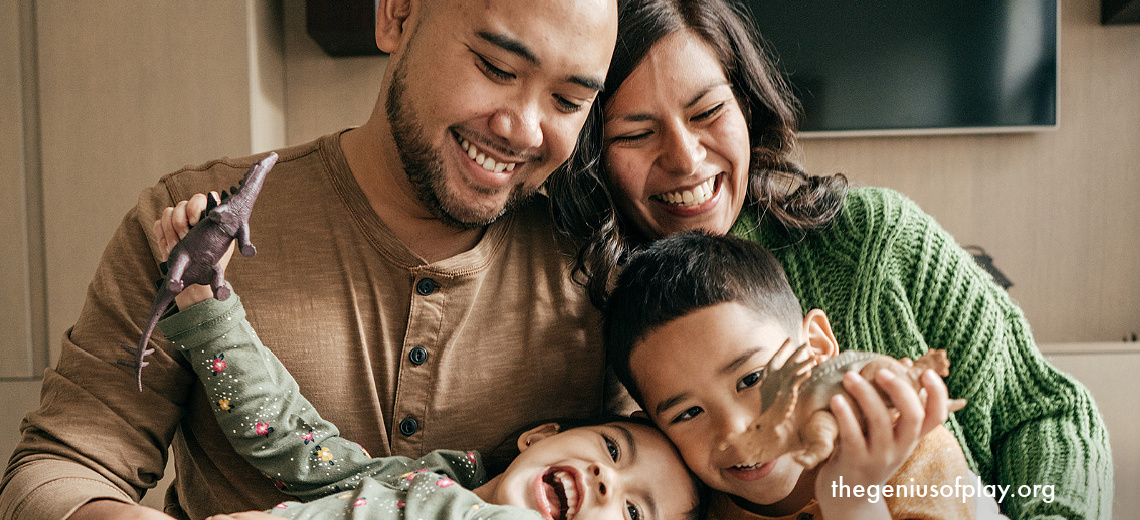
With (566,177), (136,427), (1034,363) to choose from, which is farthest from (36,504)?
(1034,363)

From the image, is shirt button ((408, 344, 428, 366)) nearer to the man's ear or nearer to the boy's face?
the boy's face

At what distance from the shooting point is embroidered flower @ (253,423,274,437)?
1053 millimetres

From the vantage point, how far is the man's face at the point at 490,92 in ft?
3.72

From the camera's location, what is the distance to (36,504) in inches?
38.9

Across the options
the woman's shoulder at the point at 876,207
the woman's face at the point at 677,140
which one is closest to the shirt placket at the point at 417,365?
the woman's face at the point at 677,140

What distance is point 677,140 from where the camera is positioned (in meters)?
1.40

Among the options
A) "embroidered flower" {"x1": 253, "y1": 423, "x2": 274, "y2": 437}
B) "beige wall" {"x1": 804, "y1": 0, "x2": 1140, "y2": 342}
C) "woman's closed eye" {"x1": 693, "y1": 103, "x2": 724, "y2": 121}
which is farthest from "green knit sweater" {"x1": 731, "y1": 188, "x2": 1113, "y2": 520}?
"beige wall" {"x1": 804, "y1": 0, "x2": 1140, "y2": 342}

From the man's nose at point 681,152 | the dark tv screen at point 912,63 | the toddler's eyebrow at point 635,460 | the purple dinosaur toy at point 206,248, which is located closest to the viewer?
the purple dinosaur toy at point 206,248

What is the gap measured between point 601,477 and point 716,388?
19 centimetres

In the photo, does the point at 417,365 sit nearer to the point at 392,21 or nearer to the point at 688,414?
the point at 688,414

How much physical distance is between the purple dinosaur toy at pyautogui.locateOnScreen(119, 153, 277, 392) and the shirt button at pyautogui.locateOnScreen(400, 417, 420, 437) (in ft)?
1.35

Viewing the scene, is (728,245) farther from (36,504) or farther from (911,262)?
(36,504)

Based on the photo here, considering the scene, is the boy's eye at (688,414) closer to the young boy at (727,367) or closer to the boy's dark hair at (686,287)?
the young boy at (727,367)

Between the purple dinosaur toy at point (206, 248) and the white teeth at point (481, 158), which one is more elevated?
the white teeth at point (481, 158)
